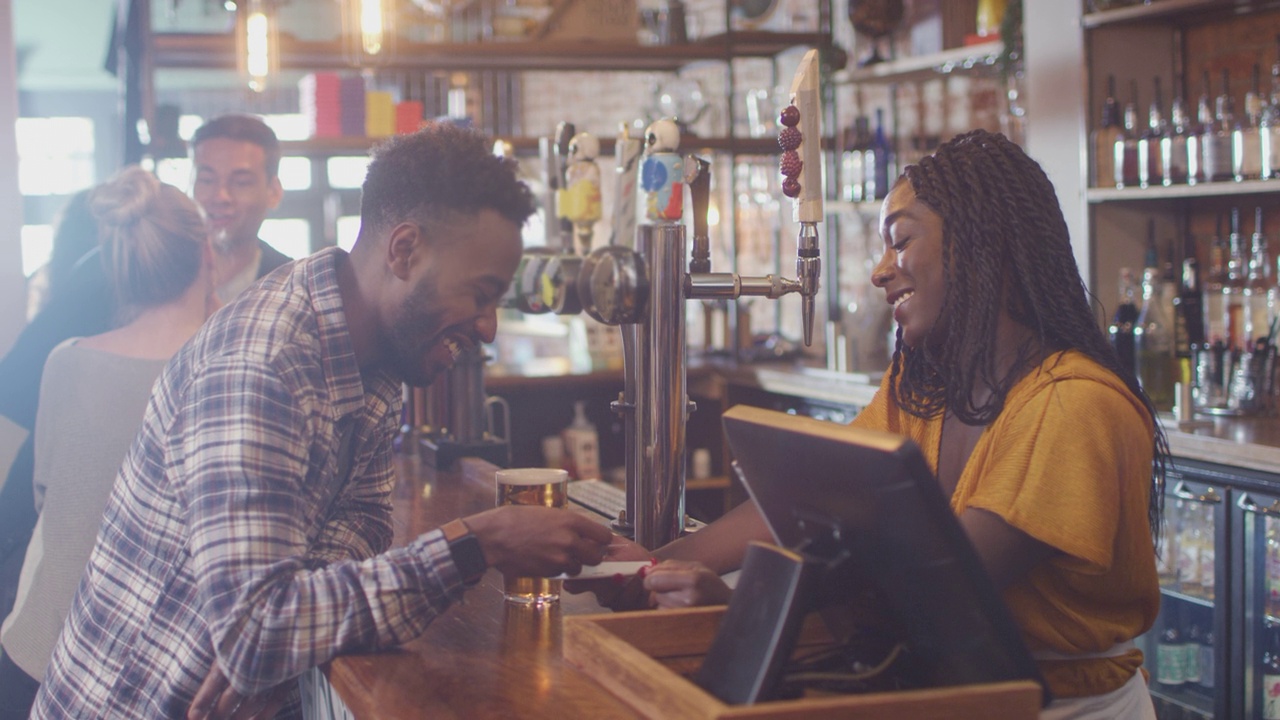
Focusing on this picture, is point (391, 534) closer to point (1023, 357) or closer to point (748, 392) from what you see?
point (1023, 357)

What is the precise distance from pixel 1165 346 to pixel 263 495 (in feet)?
8.89

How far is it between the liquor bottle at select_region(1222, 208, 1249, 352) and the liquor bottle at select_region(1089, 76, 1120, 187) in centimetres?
35

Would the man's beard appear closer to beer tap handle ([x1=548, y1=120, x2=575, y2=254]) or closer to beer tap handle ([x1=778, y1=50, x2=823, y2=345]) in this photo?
beer tap handle ([x1=778, y1=50, x2=823, y2=345])

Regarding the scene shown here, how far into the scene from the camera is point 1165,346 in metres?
3.34

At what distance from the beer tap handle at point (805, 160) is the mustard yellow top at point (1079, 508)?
1.18 ft

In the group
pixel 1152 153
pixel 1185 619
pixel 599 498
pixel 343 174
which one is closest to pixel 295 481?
pixel 599 498

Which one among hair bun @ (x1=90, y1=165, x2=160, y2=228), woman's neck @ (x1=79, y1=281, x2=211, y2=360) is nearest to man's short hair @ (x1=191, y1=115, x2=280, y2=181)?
hair bun @ (x1=90, y1=165, x2=160, y2=228)

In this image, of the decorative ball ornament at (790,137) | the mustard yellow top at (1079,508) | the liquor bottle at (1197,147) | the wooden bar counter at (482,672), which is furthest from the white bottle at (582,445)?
the mustard yellow top at (1079,508)

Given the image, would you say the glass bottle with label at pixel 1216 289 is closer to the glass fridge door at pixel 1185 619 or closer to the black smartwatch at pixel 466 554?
the glass fridge door at pixel 1185 619

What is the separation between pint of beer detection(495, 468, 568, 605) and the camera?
5.20 ft

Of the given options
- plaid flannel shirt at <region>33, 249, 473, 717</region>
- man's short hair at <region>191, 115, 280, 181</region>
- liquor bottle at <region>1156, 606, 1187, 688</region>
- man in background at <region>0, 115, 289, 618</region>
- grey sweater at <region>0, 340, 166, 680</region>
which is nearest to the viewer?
plaid flannel shirt at <region>33, 249, 473, 717</region>

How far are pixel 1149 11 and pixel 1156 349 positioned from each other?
0.91 m

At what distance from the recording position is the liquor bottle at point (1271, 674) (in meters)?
2.81

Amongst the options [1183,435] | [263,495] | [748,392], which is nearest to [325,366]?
[263,495]
